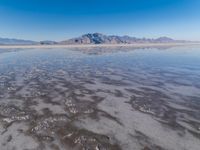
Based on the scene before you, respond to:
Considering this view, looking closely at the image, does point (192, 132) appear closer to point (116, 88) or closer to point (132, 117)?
point (132, 117)

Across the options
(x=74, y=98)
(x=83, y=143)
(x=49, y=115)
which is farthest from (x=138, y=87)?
(x=83, y=143)

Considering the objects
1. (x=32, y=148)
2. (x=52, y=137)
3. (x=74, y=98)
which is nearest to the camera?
(x=32, y=148)

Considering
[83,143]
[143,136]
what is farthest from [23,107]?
[143,136]

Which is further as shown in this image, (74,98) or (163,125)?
(74,98)

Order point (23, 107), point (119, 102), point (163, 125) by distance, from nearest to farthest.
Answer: point (163, 125), point (23, 107), point (119, 102)

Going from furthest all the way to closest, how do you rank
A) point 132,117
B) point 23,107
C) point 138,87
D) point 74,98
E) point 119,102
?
point 138,87, point 74,98, point 119,102, point 23,107, point 132,117

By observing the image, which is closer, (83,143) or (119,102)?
(83,143)

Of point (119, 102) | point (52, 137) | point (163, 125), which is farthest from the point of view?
point (119, 102)

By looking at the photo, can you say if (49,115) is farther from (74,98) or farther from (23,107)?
(74,98)

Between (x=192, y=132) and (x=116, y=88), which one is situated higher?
(x=192, y=132)
